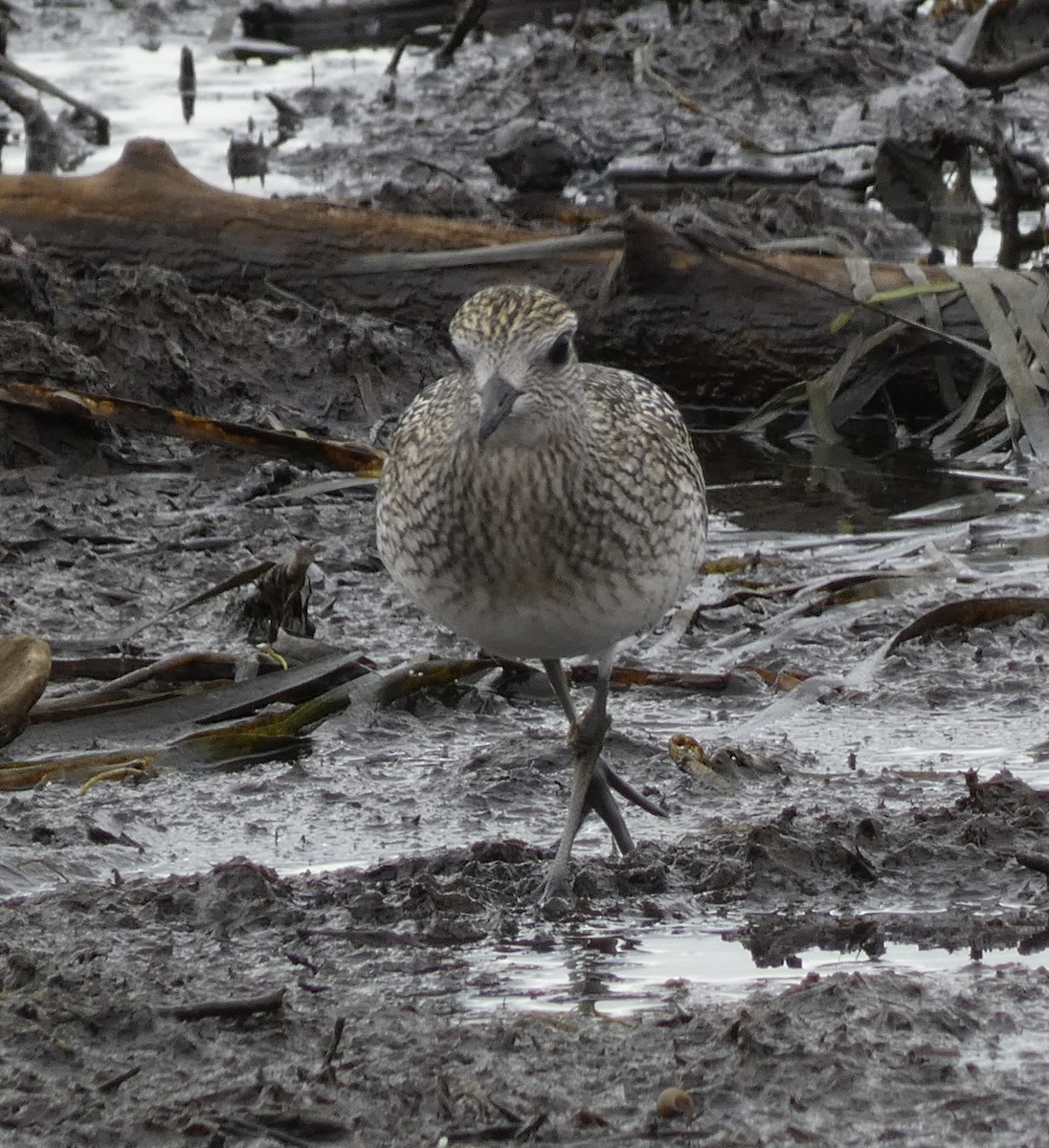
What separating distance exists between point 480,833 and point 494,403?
128 centimetres

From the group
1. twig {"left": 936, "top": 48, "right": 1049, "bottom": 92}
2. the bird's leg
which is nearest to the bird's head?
the bird's leg

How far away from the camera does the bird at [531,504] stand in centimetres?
451

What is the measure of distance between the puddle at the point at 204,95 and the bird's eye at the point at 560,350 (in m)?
7.19

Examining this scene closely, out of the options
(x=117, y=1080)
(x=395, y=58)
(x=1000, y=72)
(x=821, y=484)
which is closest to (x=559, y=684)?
(x=117, y=1080)

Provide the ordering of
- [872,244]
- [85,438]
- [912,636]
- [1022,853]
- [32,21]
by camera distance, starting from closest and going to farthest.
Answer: [1022,853], [912,636], [85,438], [872,244], [32,21]

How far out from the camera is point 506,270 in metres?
8.62

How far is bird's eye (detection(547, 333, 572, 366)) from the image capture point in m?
4.55

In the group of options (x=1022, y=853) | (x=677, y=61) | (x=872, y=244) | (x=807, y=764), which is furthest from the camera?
(x=677, y=61)

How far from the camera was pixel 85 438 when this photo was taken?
789 cm

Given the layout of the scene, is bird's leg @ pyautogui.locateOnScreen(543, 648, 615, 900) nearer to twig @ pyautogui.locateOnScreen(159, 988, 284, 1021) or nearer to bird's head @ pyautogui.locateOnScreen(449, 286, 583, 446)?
bird's head @ pyautogui.locateOnScreen(449, 286, 583, 446)

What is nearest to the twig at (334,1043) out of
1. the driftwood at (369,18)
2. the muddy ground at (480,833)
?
the muddy ground at (480,833)

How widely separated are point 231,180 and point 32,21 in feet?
16.5

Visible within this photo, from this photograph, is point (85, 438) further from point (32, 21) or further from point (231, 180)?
point (32, 21)

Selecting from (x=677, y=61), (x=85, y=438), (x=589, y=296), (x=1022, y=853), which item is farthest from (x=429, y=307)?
(x=677, y=61)
